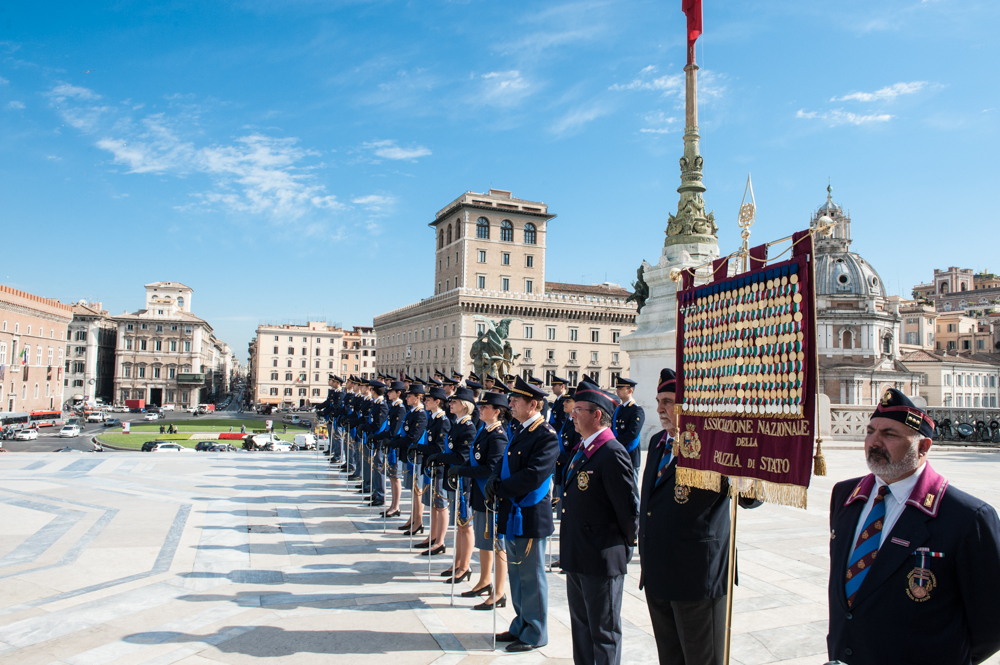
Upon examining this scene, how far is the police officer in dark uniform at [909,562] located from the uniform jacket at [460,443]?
430cm

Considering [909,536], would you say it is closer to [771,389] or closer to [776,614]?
[771,389]

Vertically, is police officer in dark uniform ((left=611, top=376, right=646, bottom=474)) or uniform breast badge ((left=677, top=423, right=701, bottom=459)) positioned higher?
uniform breast badge ((left=677, top=423, right=701, bottom=459))

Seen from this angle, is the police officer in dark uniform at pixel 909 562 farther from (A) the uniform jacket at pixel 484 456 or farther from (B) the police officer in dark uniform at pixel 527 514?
(A) the uniform jacket at pixel 484 456

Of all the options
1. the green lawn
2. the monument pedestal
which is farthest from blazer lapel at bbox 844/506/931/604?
the green lawn

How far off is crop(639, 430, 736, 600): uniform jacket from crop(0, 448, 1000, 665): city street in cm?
131

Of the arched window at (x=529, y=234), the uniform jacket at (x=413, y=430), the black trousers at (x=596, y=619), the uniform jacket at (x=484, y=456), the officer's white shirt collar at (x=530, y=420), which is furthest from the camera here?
the arched window at (x=529, y=234)

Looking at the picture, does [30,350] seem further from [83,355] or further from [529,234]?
[529,234]

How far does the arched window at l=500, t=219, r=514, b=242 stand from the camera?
71287 mm

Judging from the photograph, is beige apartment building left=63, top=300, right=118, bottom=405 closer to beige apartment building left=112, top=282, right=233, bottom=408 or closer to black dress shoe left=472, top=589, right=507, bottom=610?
beige apartment building left=112, top=282, right=233, bottom=408

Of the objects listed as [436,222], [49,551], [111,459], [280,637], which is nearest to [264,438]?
[111,459]

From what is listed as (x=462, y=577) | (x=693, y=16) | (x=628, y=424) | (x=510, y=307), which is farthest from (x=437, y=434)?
(x=510, y=307)

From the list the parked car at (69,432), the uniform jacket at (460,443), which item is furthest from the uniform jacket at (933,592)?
the parked car at (69,432)

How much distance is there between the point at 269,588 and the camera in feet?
19.3

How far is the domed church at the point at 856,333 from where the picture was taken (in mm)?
63656
